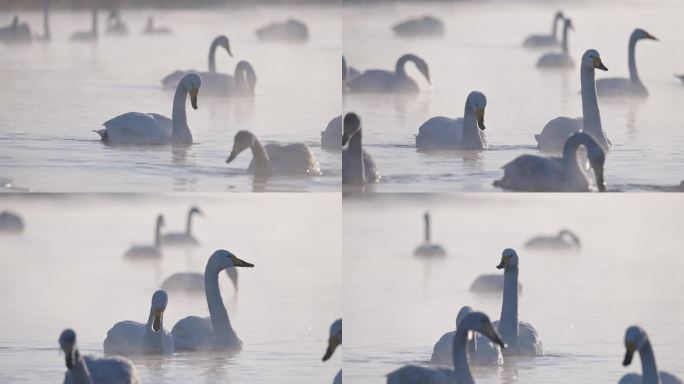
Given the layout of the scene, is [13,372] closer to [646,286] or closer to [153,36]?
[646,286]

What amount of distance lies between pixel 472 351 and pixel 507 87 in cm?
496

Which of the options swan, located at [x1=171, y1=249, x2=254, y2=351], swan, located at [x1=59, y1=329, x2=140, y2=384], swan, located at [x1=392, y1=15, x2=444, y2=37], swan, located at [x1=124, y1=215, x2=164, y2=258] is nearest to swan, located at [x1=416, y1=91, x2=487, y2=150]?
swan, located at [x1=171, y1=249, x2=254, y2=351]

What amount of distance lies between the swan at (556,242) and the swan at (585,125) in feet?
10.2

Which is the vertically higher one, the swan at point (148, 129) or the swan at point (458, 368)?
the swan at point (148, 129)

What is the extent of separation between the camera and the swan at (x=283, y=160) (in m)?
8.33

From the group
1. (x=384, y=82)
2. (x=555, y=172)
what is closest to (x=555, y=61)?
(x=384, y=82)

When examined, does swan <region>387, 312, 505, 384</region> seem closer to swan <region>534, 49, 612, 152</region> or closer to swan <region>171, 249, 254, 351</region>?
swan <region>171, 249, 254, 351</region>

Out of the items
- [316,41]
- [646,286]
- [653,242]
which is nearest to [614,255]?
[653,242]

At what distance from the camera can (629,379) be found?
23.2ft

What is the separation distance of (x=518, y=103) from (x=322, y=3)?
15.9 feet

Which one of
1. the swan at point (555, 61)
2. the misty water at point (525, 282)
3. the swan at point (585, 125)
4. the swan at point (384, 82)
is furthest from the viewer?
the swan at point (555, 61)

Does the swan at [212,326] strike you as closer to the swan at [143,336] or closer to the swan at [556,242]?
the swan at [143,336]

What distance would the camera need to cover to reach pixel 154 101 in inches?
432

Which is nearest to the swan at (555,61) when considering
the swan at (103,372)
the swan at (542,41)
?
the swan at (542,41)
